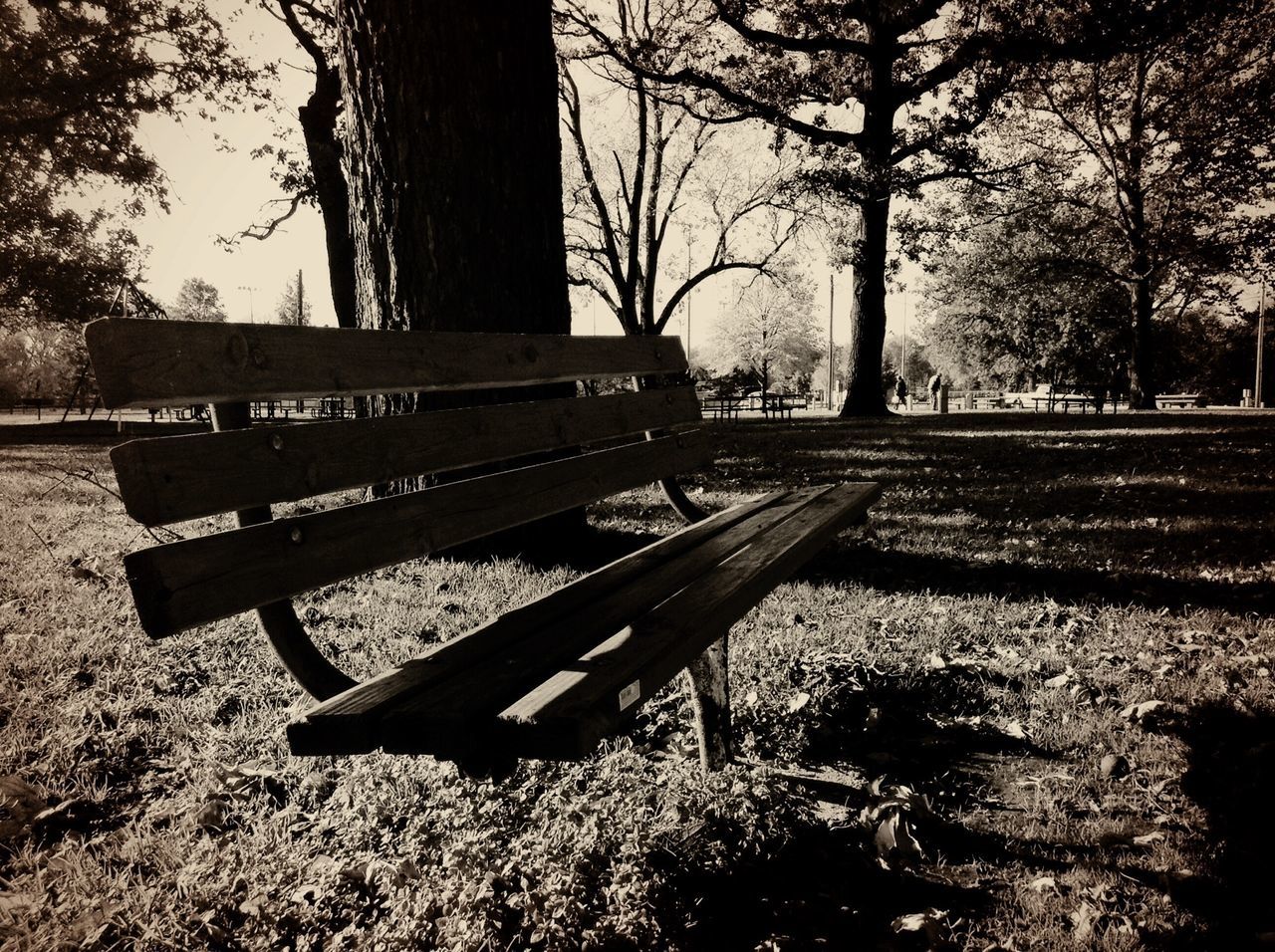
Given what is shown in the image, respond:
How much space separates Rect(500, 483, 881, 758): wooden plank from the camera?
1.14 metres

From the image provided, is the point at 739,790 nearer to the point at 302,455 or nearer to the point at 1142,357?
the point at 302,455

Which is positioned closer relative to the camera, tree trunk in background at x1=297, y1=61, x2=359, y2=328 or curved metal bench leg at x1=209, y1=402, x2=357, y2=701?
curved metal bench leg at x1=209, y1=402, x2=357, y2=701

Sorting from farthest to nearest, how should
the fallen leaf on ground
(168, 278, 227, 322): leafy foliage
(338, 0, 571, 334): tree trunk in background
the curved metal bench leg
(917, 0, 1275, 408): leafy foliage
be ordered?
(168, 278, 227, 322): leafy foliage
(917, 0, 1275, 408): leafy foliage
(338, 0, 571, 334): tree trunk in background
the fallen leaf on ground
the curved metal bench leg

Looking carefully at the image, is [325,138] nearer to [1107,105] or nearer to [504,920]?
[504,920]

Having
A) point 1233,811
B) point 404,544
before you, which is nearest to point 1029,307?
point 1233,811

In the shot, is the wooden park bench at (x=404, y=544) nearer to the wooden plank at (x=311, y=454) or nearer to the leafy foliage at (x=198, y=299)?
the wooden plank at (x=311, y=454)

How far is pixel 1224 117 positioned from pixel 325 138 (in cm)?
2432

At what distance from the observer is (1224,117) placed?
22.4m

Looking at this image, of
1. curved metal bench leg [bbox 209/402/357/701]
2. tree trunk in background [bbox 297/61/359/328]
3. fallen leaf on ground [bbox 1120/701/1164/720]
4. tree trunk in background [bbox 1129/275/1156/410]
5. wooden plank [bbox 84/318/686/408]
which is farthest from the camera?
tree trunk in background [bbox 1129/275/1156/410]

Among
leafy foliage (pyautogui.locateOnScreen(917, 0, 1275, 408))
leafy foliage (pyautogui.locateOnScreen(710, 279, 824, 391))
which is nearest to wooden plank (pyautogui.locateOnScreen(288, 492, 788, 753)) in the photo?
leafy foliage (pyautogui.locateOnScreen(917, 0, 1275, 408))

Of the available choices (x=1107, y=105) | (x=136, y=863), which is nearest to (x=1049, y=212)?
(x=1107, y=105)

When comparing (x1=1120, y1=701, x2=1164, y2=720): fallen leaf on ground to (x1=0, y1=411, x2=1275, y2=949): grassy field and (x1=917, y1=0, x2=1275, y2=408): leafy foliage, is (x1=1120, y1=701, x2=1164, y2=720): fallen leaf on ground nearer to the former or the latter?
(x1=0, y1=411, x2=1275, y2=949): grassy field

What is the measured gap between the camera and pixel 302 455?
1501 millimetres

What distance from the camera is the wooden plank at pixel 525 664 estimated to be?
1175mm
